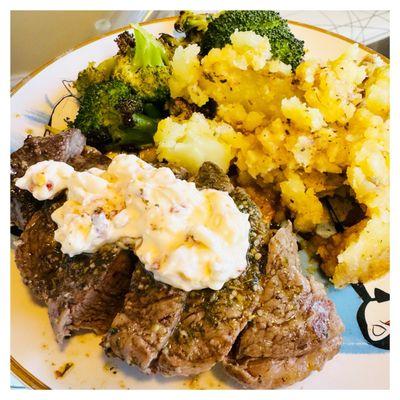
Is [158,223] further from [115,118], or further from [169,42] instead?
[169,42]

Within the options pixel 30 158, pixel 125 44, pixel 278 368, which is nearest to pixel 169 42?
pixel 125 44

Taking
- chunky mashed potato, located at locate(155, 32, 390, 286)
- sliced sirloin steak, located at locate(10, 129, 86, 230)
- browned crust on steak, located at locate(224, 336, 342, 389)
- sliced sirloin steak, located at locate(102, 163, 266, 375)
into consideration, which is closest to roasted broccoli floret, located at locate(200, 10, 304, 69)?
chunky mashed potato, located at locate(155, 32, 390, 286)

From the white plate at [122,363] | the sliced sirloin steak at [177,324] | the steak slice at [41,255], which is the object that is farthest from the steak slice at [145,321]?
the steak slice at [41,255]

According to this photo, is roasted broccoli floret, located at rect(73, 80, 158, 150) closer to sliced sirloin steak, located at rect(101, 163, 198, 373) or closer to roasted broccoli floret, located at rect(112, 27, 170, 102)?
roasted broccoli floret, located at rect(112, 27, 170, 102)

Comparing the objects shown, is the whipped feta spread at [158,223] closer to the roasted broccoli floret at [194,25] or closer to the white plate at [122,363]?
the white plate at [122,363]

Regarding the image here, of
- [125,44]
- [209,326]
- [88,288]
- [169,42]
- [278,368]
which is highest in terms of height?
[125,44]

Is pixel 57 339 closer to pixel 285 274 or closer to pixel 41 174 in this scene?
pixel 41 174
